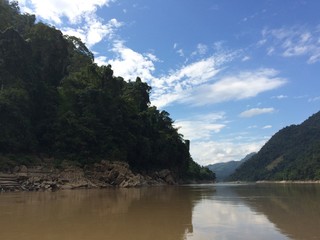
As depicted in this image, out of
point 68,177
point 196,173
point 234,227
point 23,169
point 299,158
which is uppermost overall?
point 299,158

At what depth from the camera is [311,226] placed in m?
10.2

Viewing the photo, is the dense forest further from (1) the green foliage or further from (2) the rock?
(1) the green foliage

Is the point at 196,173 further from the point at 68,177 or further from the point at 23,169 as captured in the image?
the point at 23,169

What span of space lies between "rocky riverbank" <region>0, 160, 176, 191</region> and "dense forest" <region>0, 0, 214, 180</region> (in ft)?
4.93

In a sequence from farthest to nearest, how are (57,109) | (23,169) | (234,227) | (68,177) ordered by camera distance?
(57,109) → (68,177) → (23,169) → (234,227)

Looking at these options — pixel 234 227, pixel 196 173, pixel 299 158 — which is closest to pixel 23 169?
pixel 234 227

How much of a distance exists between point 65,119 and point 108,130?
811 centimetres

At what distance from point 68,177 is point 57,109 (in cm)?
1151

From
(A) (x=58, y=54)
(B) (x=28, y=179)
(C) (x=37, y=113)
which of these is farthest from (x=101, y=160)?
(A) (x=58, y=54)

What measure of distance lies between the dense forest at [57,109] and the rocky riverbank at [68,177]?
150 cm

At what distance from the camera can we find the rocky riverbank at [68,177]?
35.2m

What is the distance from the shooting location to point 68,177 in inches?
1667

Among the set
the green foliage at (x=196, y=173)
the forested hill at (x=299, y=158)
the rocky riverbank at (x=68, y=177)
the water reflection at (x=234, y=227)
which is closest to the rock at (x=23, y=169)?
the rocky riverbank at (x=68, y=177)

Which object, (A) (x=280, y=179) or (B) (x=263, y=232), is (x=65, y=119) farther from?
(A) (x=280, y=179)
